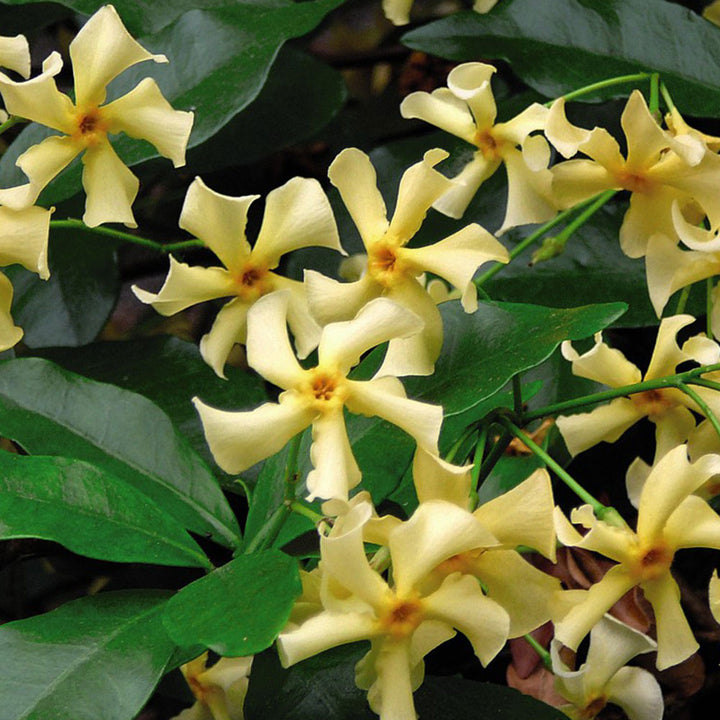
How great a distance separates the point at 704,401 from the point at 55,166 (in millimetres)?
422

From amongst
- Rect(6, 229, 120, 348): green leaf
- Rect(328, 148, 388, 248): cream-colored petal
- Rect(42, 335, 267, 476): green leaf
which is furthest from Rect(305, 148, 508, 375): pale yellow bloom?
Rect(6, 229, 120, 348): green leaf

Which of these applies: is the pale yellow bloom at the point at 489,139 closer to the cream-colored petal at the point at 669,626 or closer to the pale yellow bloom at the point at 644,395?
the pale yellow bloom at the point at 644,395

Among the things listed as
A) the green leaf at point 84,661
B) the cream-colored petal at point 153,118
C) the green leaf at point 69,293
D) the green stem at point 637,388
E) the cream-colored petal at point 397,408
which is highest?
the cream-colored petal at point 153,118

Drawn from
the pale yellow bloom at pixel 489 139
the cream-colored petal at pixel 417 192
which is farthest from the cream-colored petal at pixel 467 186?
the cream-colored petal at pixel 417 192

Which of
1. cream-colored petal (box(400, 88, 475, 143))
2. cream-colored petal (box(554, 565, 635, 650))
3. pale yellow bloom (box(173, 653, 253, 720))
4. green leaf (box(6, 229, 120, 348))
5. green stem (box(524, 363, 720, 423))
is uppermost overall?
cream-colored petal (box(400, 88, 475, 143))

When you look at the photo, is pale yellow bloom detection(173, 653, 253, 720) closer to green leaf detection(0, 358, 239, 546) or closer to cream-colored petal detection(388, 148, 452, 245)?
green leaf detection(0, 358, 239, 546)

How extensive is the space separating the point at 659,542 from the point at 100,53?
17.3 inches

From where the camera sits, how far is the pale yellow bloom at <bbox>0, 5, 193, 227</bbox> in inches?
27.7

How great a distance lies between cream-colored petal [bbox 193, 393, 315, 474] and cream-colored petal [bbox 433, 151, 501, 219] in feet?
0.77

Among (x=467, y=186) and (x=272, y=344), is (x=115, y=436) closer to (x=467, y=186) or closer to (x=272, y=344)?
(x=272, y=344)

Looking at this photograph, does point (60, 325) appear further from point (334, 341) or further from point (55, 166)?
point (334, 341)

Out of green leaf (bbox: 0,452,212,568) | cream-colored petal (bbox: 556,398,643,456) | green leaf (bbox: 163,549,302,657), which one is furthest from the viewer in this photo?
cream-colored petal (bbox: 556,398,643,456)

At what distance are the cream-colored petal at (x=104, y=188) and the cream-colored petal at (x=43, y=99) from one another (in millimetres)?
24

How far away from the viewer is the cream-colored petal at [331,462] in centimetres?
59
